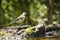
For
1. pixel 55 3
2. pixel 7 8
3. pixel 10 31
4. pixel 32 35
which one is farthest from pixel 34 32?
pixel 55 3

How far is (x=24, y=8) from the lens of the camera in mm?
16203

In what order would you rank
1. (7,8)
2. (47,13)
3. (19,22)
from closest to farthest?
(19,22)
(7,8)
(47,13)

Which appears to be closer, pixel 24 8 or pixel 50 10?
pixel 24 8

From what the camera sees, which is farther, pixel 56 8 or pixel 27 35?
pixel 56 8


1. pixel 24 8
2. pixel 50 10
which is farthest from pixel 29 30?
pixel 50 10

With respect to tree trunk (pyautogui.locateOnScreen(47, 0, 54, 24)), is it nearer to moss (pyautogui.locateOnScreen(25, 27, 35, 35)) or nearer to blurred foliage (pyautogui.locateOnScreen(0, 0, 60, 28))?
blurred foliage (pyautogui.locateOnScreen(0, 0, 60, 28))

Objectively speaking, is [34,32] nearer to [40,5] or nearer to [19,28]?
[19,28]

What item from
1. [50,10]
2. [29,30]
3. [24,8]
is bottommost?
[29,30]

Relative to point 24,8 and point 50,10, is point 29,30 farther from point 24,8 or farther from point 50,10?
point 50,10

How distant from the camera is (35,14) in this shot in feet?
52.2

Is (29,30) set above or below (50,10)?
below

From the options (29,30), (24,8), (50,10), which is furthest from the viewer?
(50,10)

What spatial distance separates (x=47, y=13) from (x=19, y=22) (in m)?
5.68

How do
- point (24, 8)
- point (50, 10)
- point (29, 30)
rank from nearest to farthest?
point (29, 30) → point (24, 8) → point (50, 10)
